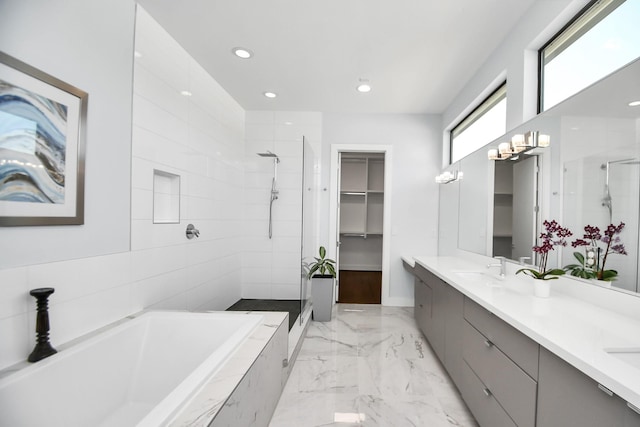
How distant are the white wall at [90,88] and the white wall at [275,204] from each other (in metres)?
2.04

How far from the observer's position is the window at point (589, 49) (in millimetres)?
1321

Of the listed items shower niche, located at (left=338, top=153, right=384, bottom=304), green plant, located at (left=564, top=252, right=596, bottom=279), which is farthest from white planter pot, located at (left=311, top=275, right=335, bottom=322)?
shower niche, located at (left=338, top=153, right=384, bottom=304)

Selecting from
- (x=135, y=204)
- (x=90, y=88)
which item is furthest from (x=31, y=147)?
(x=135, y=204)

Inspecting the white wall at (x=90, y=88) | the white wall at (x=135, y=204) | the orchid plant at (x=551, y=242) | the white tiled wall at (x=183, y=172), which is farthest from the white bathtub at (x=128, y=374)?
the orchid plant at (x=551, y=242)

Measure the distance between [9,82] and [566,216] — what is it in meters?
2.77

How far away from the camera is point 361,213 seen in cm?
621

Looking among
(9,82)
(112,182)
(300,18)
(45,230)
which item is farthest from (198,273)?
(300,18)

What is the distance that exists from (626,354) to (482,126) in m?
2.40

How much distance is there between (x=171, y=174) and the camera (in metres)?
2.24

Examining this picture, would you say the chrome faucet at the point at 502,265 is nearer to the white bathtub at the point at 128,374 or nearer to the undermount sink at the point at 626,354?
the undermount sink at the point at 626,354

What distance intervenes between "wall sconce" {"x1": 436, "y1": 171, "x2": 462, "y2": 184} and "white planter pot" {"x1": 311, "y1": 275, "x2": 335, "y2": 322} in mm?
1849

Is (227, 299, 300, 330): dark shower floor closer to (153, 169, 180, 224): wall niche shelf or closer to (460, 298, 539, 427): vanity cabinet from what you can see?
(153, 169, 180, 224): wall niche shelf

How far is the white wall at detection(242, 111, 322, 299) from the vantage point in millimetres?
3789

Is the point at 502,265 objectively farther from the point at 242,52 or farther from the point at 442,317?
the point at 242,52
